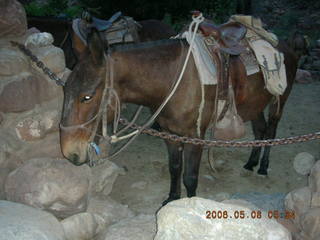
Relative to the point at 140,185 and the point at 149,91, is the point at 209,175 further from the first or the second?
the point at 149,91

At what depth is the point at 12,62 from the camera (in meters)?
3.03

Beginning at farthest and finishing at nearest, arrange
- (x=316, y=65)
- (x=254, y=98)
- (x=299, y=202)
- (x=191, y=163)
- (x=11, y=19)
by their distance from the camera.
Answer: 1. (x=316, y=65)
2. (x=254, y=98)
3. (x=191, y=163)
4. (x=11, y=19)
5. (x=299, y=202)

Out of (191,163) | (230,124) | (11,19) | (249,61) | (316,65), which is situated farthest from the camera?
(316,65)

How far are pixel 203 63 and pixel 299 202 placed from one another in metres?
1.46

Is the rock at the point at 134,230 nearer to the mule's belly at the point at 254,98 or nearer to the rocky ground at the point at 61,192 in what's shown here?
the rocky ground at the point at 61,192

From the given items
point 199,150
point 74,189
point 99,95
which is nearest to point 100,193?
point 74,189

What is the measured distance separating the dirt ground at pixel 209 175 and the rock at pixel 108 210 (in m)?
0.33

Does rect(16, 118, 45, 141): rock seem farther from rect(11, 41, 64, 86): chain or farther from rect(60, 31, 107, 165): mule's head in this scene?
rect(60, 31, 107, 165): mule's head

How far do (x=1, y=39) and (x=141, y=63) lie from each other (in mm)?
1387

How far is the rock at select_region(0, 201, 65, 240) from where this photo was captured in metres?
2.23

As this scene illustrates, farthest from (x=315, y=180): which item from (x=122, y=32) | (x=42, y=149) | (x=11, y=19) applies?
(x=122, y=32)

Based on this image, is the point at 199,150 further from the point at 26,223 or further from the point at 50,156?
the point at 26,223

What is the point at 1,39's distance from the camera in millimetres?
3160

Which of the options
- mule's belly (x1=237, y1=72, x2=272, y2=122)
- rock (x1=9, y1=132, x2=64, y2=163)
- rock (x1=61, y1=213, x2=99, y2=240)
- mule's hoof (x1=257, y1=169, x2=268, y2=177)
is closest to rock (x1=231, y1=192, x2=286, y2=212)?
mule's belly (x1=237, y1=72, x2=272, y2=122)
